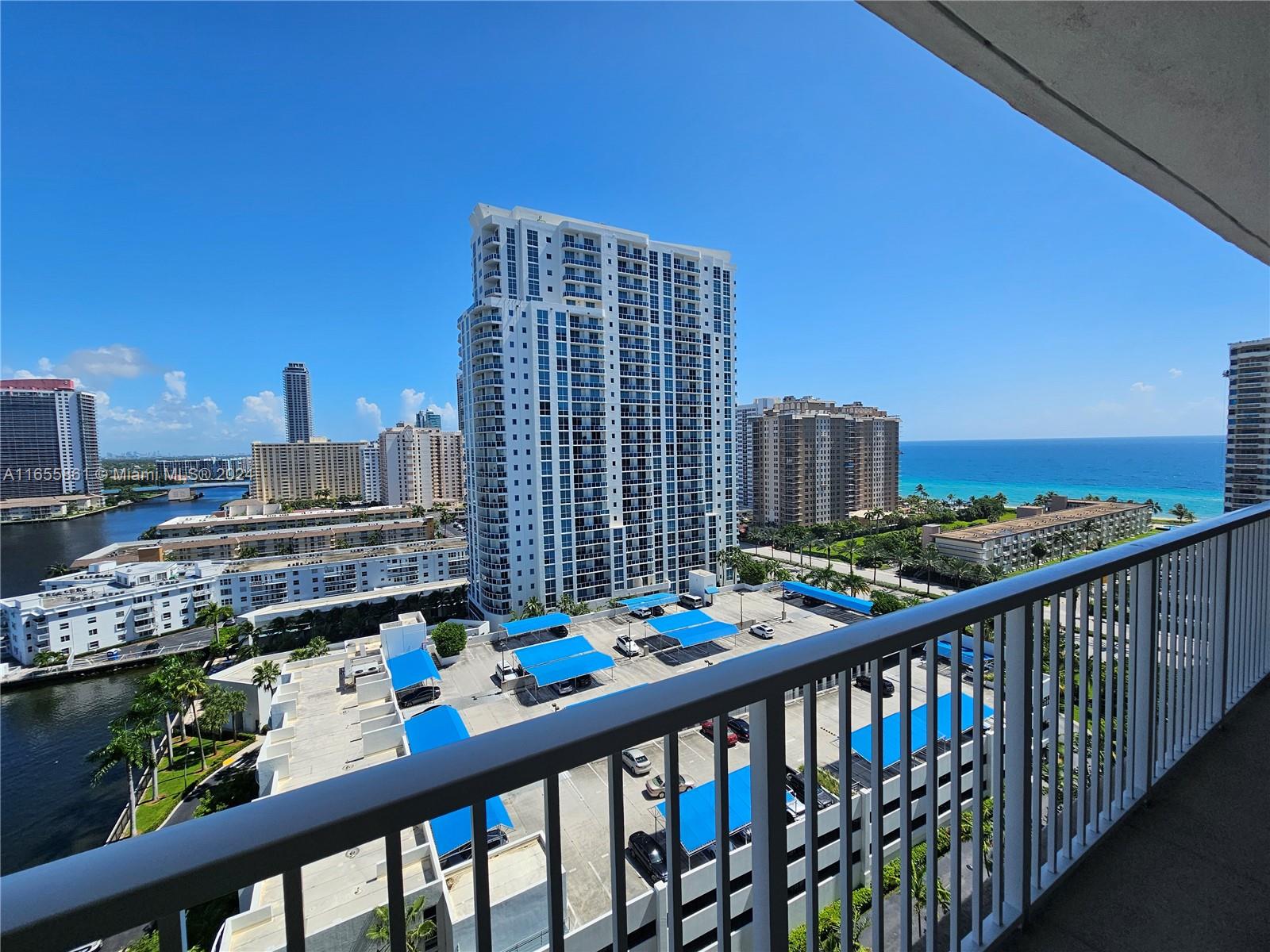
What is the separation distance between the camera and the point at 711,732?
733 mm

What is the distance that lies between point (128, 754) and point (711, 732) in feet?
54.5

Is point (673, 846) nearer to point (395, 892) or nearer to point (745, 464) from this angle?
point (395, 892)

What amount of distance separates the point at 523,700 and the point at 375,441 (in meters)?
48.2

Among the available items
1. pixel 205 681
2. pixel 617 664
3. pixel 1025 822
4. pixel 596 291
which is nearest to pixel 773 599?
pixel 617 664

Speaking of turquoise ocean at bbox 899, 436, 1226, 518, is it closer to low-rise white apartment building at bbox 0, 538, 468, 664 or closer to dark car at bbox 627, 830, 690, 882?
dark car at bbox 627, 830, 690, 882

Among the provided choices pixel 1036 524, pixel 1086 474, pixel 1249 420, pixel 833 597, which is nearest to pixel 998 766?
pixel 1249 420

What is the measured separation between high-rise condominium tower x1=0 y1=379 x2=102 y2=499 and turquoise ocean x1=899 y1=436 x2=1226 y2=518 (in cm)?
5690

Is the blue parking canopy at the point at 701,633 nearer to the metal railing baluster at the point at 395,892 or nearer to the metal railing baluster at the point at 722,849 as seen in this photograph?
the metal railing baluster at the point at 722,849

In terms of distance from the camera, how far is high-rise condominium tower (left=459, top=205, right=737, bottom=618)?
62.1ft

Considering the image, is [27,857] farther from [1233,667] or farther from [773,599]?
[773,599]

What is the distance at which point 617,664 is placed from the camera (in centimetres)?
1466

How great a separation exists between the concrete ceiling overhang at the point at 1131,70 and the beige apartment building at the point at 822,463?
31.5 m

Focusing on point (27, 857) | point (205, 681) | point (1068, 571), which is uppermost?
point (1068, 571)

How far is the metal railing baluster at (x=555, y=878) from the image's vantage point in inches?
24.0
